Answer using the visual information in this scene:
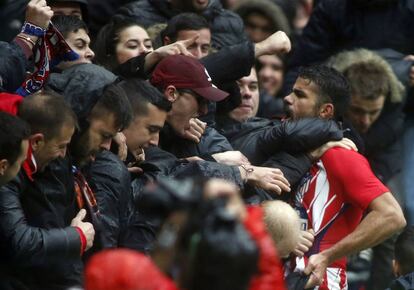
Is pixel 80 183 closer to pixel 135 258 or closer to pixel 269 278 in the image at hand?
pixel 269 278

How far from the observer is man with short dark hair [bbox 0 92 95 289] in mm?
5602

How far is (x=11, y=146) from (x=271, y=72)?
4793 mm

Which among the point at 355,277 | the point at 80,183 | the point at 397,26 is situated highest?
the point at 80,183

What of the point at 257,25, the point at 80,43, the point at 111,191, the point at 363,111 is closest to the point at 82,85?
the point at 111,191

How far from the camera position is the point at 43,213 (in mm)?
5785

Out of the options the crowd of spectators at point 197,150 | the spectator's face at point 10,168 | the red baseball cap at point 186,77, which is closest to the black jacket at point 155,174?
the crowd of spectators at point 197,150

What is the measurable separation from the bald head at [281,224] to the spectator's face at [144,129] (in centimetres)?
79

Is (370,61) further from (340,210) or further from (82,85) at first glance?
(82,85)

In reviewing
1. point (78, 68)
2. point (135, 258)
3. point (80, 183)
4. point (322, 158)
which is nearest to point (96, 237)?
point (80, 183)

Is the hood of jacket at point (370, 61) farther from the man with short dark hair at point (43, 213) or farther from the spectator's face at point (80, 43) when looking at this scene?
the man with short dark hair at point (43, 213)

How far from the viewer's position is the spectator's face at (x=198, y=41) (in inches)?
310

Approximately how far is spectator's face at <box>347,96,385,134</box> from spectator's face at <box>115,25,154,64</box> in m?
1.63

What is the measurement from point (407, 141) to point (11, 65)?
377cm

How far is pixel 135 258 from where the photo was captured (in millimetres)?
3701
